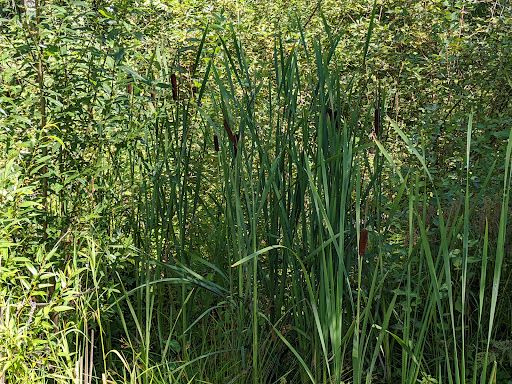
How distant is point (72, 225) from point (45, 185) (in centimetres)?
22

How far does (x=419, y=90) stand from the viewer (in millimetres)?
4629

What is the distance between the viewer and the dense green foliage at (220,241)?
6.44 feet

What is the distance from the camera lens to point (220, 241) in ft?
8.38

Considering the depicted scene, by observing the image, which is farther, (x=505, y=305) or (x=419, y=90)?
(x=419, y=90)

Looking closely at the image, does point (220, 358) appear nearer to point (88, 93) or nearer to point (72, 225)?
point (72, 225)

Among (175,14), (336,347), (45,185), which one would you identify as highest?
(175,14)

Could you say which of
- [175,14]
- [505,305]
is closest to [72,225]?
[505,305]

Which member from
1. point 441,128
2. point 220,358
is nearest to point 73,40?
point 220,358

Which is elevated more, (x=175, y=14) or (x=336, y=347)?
(x=175, y=14)

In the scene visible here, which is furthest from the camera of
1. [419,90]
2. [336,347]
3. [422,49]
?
[422,49]

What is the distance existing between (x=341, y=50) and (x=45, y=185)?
331 cm

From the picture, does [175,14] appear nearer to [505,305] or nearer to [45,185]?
[45,185]

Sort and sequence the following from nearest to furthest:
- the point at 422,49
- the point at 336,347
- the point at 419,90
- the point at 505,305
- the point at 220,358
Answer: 1. the point at 336,347
2. the point at 220,358
3. the point at 505,305
4. the point at 419,90
5. the point at 422,49

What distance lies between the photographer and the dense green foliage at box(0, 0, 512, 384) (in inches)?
77.3
